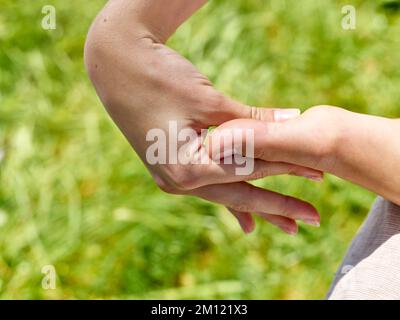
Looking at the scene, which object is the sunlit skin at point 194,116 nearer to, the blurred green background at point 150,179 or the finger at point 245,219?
the finger at point 245,219

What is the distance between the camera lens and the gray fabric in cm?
65

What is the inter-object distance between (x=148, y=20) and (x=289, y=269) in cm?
88

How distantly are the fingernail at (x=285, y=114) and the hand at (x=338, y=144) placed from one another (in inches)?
1.2

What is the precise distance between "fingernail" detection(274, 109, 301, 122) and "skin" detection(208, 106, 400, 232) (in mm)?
29

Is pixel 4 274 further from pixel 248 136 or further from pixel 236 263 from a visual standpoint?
pixel 248 136

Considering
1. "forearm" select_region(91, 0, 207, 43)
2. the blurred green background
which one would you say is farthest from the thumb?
the blurred green background

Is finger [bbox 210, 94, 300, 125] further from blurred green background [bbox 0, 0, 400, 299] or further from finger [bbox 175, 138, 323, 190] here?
blurred green background [bbox 0, 0, 400, 299]

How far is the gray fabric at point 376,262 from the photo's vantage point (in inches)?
25.6

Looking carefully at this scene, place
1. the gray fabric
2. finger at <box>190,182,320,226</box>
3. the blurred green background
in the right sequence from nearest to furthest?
the gray fabric
finger at <box>190,182,320,226</box>
the blurred green background

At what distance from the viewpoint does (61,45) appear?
6.05ft

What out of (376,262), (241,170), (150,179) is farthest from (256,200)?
(150,179)

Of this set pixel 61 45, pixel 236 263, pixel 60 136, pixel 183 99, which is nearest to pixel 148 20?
pixel 183 99

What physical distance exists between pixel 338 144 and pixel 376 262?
136 millimetres

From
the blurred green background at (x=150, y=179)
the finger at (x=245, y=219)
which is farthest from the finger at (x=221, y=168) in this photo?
the blurred green background at (x=150, y=179)
